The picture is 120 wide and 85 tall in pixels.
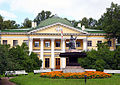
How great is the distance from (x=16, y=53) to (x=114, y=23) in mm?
22893

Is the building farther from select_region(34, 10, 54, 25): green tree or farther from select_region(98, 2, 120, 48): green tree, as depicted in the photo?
select_region(34, 10, 54, 25): green tree

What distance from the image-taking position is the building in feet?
153

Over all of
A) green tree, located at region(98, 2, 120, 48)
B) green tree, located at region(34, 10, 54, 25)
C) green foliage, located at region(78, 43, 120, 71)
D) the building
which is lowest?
green foliage, located at region(78, 43, 120, 71)

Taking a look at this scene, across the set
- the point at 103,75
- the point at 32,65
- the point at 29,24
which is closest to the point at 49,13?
the point at 29,24

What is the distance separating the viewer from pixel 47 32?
153ft

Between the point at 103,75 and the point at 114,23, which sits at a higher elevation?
the point at 114,23

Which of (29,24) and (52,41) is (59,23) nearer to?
(52,41)

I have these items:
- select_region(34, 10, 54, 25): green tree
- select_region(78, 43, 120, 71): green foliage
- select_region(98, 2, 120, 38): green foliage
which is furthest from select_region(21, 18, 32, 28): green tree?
select_region(78, 43, 120, 71): green foliage

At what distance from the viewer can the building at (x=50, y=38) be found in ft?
153

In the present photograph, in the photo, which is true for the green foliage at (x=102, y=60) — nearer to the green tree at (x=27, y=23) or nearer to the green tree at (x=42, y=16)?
the green tree at (x=27, y=23)

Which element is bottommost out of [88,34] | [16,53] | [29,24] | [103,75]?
[103,75]

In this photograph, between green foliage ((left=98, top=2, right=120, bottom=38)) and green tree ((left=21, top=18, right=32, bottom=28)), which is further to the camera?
green tree ((left=21, top=18, right=32, bottom=28))

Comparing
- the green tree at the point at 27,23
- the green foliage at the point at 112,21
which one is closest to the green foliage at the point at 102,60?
the green foliage at the point at 112,21

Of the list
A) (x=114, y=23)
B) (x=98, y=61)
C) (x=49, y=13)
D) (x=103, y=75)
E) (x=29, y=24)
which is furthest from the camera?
(x=49, y=13)
